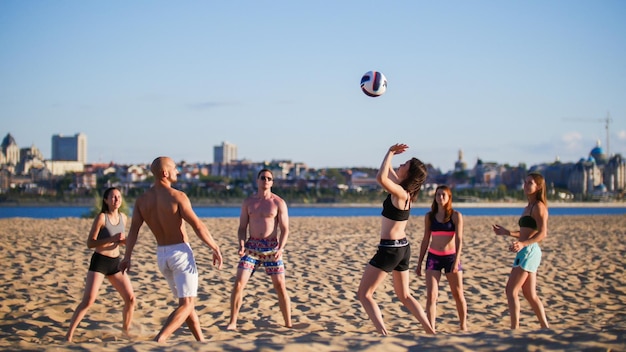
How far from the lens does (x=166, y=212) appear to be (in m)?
5.12

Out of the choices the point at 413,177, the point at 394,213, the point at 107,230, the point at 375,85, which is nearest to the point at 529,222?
the point at 413,177

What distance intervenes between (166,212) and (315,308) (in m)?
2.96

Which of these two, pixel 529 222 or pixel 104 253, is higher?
pixel 529 222

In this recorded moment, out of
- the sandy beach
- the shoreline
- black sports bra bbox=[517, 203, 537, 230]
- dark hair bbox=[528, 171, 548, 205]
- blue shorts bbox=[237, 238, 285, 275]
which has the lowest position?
the shoreline

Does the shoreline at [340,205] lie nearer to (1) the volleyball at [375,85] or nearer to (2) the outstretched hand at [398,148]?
(1) the volleyball at [375,85]

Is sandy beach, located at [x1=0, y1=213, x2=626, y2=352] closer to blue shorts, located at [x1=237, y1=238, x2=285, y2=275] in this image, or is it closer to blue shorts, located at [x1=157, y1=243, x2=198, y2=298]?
blue shorts, located at [x1=157, y1=243, x2=198, y2=298]

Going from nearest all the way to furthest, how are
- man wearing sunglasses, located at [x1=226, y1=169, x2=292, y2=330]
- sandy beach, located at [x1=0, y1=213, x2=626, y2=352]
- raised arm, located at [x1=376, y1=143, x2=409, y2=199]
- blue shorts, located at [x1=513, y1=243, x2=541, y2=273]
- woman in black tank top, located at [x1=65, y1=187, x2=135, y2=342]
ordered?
sandy beach, located at [x1=0, y1=213, x2=626, y2=352] → raised arm, located at [x1=376, y1=143, x2=409, y2=199] → woman in black tank top, located at [x1=65, y1=187, x2=135, y2=342] → blue shorts, located at [x1=513, y1=243, x2=541, y2=273] → man wearing sunglasses, located at [x1=226, y1=169, x2=292, y2=330]

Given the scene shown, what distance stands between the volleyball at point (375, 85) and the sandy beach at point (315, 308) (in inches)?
92.4

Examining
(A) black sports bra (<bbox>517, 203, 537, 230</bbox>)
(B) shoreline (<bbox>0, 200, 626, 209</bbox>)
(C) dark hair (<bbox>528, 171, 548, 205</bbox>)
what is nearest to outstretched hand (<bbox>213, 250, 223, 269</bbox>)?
(A) black sports bra (<bbox>517, 203, 537, 230</bbox>)

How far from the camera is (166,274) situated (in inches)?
204

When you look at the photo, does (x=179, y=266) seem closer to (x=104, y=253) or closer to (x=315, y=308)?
(x=104, y=253)

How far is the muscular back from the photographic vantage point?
5109mm

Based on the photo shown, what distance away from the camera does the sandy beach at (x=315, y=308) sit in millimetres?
4648

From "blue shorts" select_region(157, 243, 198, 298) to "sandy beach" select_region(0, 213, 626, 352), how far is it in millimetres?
406
